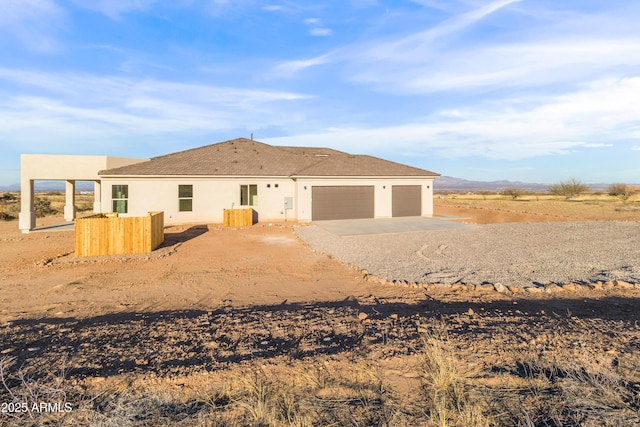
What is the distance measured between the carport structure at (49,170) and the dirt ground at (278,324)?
8.90 m

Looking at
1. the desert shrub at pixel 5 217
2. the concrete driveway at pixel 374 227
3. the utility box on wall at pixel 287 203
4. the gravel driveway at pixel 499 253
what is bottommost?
the gravel driveway at pixel 499 253

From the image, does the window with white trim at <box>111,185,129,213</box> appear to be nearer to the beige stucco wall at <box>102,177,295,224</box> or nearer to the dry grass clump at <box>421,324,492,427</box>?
the beige stucco wall at <box>102,177,295,224</box>

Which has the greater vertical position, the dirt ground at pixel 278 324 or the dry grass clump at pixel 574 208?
the dry grass clump at pixel 574 208

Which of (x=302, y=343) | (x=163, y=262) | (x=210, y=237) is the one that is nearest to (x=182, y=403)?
(x=302, y=343)

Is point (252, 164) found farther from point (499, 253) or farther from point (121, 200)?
point (499, 253)

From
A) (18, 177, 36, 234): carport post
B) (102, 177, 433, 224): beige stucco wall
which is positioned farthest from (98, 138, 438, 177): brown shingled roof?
(18, 177, 36, 234): carport post

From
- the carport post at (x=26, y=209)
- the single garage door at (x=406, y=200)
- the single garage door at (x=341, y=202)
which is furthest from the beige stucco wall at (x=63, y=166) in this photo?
the single garage door at (x=406, y=200)

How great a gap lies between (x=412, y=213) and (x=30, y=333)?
22.3 meters

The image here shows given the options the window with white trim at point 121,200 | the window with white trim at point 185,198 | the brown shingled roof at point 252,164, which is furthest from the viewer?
the brown shingled roof at point 252,164

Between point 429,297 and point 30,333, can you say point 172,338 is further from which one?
point 429,297

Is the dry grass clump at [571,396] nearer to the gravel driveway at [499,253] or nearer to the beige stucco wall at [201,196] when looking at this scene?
the gravel driveway at [499,253]

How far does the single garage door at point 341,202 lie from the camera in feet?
73.5

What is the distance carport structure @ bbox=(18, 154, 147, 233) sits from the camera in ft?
57.1

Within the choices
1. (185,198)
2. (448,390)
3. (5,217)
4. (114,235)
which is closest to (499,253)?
(448,390)
